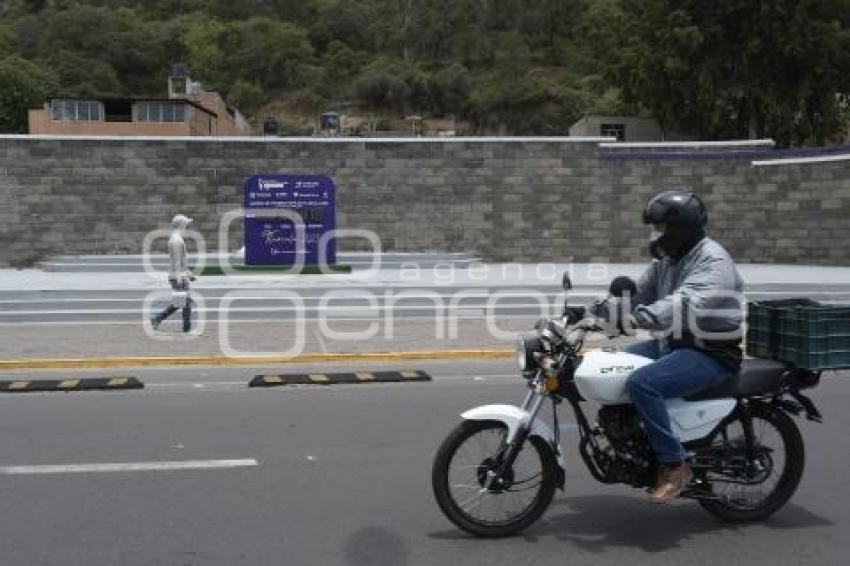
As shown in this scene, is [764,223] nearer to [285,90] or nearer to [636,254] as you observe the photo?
[636,254]

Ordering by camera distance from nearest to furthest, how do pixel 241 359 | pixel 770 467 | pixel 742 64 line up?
pixel 770 467, pixel 241 359, pixel 742 64

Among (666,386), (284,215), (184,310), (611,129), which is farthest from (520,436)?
(611,129)

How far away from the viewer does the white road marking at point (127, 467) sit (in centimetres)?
628

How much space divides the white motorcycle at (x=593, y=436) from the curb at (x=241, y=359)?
21.1ft

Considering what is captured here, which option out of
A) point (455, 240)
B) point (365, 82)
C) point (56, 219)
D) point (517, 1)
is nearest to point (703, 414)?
point (455, 240)

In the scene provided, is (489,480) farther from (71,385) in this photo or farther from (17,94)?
(17,94)

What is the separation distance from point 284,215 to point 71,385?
10940 millimetres

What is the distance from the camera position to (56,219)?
2198 cm

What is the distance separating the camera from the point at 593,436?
5004 mm

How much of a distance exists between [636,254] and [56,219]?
14.1 m

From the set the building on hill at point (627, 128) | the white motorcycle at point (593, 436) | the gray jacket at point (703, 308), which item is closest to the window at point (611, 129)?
the building on hill at point (627, 128)

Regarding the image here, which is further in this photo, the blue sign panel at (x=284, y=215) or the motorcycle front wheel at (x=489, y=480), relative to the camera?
the blue sign panel at (x=284, y=215)

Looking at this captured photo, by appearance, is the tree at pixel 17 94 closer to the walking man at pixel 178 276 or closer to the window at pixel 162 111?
the window at pixel 162 111

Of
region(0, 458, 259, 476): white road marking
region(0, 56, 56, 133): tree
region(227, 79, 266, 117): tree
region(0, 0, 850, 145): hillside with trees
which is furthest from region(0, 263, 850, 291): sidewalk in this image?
region(227, 79, 266, 117): tree
